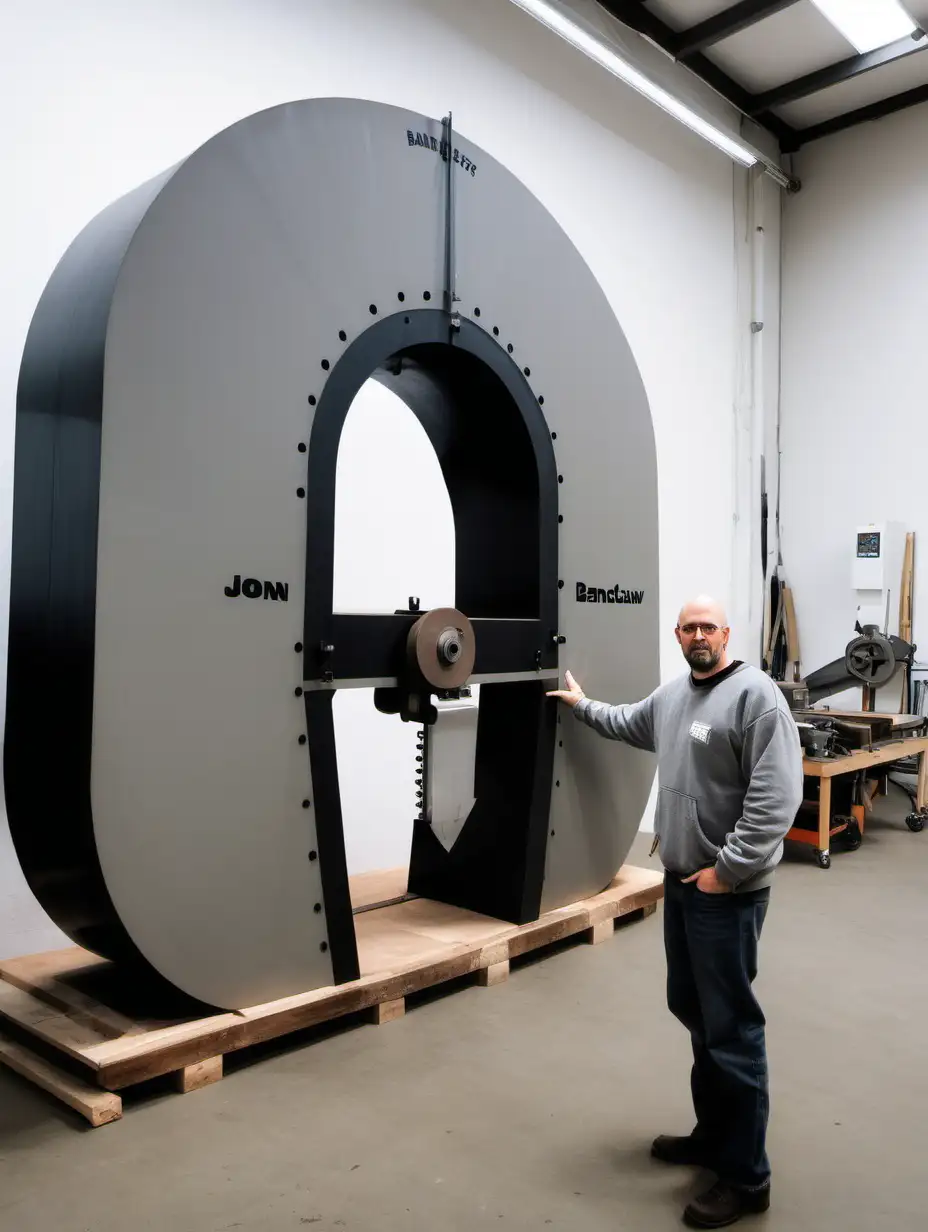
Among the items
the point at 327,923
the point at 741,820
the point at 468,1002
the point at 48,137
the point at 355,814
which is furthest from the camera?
the point at 355,814

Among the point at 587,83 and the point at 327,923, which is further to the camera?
the point at 587,83

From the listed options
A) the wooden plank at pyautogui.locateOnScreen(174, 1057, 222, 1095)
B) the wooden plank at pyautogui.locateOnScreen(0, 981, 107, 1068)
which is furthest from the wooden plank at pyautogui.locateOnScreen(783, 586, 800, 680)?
the wooden plank at pyautogui.locateOnScreen(0, 981, 107, 1068)

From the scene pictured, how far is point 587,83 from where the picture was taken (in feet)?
16.1

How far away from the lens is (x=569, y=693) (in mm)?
2928

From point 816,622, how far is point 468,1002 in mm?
4461

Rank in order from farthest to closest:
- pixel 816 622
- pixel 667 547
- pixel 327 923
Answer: pixel 816 622 < pixel 667 547 < pixel 327 923

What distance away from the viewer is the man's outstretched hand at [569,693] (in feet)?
9.55

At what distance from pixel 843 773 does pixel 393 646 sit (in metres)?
2.95


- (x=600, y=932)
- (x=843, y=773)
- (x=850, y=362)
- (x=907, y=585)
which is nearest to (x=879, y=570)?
(x=907, y=585)

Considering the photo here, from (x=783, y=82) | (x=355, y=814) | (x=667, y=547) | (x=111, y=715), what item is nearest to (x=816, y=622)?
(x=667, y=547)

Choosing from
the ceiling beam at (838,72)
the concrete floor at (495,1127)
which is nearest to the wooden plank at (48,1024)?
the concrete floor at (495,1127)

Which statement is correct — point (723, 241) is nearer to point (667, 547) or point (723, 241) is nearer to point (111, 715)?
point (667, 547)

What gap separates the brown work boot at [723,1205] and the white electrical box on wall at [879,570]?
4.67 m

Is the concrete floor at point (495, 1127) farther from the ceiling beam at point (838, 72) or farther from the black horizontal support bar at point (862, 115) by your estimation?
the black horizontal support bar at point (862, 115)
